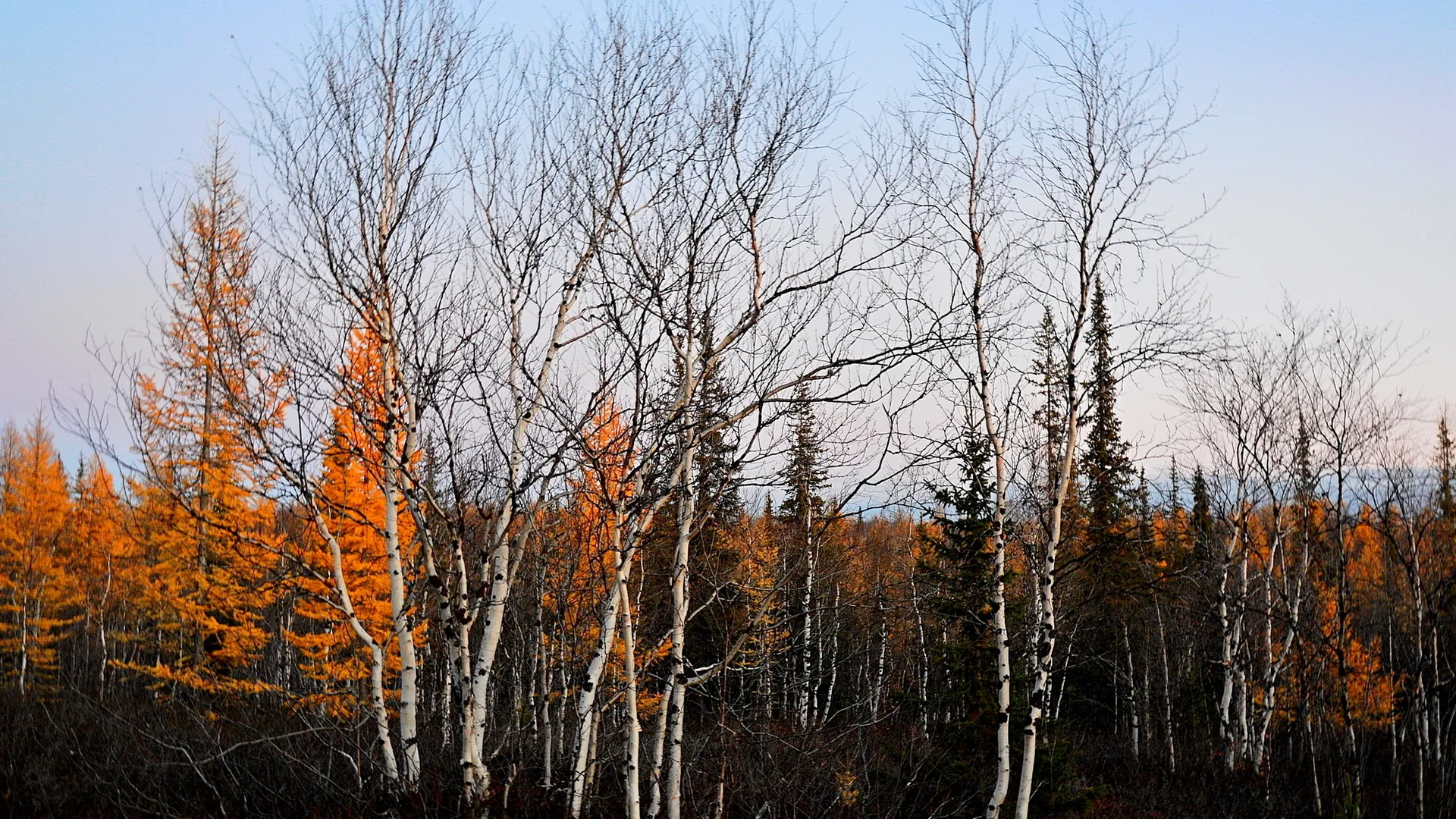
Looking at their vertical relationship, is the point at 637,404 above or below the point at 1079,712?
above

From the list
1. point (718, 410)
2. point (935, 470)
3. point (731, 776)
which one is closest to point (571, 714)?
point (731, 776)

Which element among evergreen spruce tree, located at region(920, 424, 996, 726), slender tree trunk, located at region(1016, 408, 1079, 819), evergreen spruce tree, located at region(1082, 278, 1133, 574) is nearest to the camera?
slender tree trunk, located at region(1016, 408, 1079, 819)

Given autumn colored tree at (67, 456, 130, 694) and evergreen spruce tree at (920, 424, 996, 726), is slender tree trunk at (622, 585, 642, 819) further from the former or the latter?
autumn colored tree at (67, 456, 130, 694)

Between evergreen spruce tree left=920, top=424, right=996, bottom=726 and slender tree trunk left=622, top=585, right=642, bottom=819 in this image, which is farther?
evergreen spruce tree left=920, top=424, right=996, bottom=726

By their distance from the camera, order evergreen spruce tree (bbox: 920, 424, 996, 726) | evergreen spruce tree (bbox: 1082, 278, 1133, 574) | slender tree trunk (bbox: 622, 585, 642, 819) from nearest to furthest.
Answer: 1. slender tree trunk (bbox: 622, 585, 642, 819)
2. evergreen spruce tree (bbox: 920, 424, 996, 726)
3. evergreen spruce tree (bbox: 1082, 278, 1133, 574)

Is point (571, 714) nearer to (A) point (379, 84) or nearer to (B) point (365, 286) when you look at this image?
(B) point (365, 286)

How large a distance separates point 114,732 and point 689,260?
12.0 m

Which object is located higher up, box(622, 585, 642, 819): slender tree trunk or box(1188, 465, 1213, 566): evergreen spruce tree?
box(1188, 465, 1213, 566): evergreen spruce tree

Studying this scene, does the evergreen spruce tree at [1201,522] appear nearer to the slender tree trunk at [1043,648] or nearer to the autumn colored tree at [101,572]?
the slender tree trunk at [1043,648]

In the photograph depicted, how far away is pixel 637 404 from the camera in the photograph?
5941 mm

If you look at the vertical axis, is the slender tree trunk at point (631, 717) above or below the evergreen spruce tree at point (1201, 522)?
below

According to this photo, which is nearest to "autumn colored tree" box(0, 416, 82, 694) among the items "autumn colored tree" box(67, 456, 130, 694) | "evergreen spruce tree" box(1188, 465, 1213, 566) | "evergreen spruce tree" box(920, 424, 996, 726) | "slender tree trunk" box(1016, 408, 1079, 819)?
"autumn colored tree" box(67, 456, 130, 694)

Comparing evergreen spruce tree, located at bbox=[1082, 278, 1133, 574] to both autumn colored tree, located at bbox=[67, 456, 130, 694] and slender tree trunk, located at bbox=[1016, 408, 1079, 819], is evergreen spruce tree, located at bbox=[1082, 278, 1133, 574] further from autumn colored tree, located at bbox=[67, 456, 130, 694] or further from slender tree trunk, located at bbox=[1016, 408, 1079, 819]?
autumn colored tree, located at bbox=[67, 456, 130, 694]

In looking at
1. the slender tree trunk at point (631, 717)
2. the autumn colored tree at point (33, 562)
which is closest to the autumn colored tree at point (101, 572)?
Result: the autumn colored tree at point (33, 562)
